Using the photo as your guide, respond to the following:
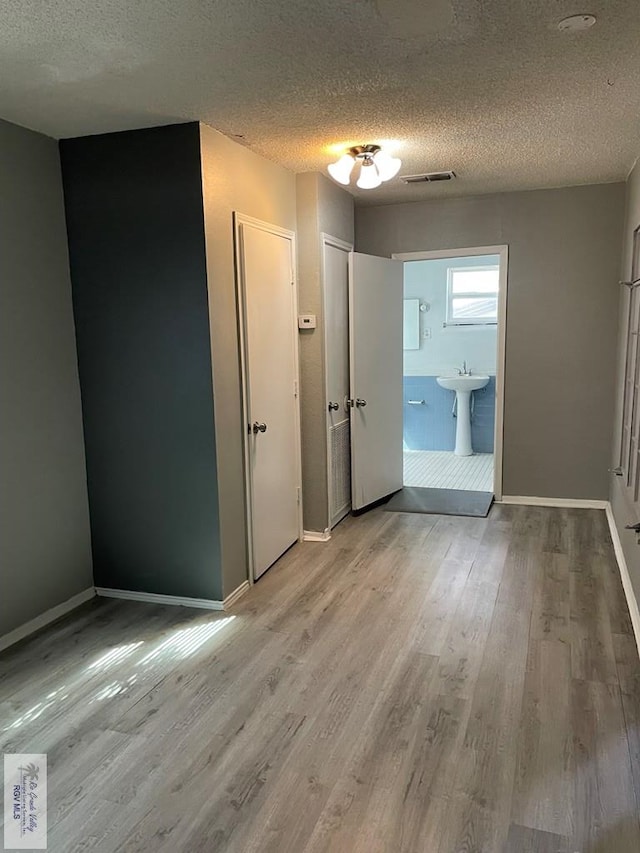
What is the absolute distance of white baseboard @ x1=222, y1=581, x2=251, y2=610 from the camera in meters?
3.30

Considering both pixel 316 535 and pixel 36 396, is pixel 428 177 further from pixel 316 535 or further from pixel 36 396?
pixel 36 396

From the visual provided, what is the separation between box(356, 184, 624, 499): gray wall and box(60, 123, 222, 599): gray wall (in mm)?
2578

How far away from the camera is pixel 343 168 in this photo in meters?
3.46

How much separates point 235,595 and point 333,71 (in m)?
2.59

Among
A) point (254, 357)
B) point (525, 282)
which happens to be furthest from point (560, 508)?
point (254, 357)

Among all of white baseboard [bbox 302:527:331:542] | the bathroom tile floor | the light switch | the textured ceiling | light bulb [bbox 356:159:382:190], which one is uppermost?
the textured ceiling

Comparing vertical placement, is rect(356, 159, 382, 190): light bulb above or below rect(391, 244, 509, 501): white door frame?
above

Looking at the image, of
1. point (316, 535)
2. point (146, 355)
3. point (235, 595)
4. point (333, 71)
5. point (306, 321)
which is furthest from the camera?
point (316, 535)

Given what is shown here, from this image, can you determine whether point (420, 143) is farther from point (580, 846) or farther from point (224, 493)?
point (580, 846)

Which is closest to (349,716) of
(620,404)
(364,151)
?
(364,151)

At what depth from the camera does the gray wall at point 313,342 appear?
407cm

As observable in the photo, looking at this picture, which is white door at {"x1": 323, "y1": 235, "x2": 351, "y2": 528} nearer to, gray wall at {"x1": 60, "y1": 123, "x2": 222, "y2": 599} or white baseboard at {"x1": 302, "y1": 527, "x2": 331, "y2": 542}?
white baseboard at {"x1": 302, "y1": 527, "x2": 331, "y2": 542}

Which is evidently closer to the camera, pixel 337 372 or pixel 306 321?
pixel 306 321

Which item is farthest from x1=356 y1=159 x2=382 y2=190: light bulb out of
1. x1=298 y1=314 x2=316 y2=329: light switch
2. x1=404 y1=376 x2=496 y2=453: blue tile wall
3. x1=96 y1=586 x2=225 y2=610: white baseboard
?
x1=404 y1=376 x2=496 y2=453: blue tile wall
